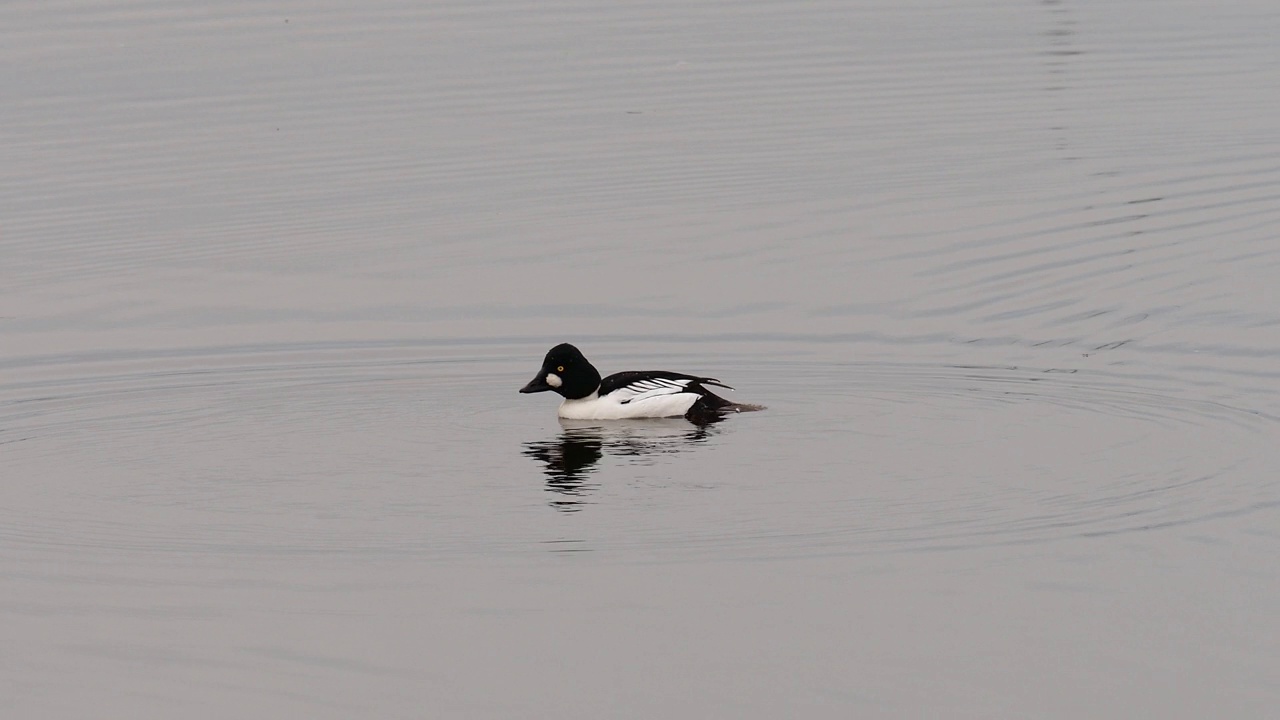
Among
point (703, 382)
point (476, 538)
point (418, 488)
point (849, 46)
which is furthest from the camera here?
point (849, 46)

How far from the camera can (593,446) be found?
14172 millimetres

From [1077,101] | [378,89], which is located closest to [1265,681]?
[1077,101]

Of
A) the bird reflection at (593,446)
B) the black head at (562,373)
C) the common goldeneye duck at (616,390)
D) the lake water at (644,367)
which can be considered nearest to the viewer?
the lake water at (644,367)

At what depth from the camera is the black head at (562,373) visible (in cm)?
Answer: 1531

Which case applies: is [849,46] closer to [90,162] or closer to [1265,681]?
[90,162]

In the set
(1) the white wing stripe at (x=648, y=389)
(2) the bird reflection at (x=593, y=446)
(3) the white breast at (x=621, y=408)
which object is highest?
(1) the white wing stripe at (x=648, y=389)

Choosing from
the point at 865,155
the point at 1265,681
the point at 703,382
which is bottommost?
the point at 1265,681

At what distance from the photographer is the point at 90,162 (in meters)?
25.5

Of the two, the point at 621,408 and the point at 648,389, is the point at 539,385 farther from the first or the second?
the point at 648,389

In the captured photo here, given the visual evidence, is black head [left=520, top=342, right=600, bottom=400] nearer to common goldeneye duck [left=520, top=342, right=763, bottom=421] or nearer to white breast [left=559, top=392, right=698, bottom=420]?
common goldeneye duck [left=520, top=342, right=763, bottom=421]

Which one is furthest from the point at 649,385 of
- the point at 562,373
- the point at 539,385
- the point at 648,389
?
the point at 539,385

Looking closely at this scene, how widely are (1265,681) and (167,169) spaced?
18230 millimetres

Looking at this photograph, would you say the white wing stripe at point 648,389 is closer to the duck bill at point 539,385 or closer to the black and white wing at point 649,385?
the black and white wing at point 649,385

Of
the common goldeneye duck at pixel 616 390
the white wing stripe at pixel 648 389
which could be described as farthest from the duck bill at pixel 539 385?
the white wing stripe at pixel 648 389
